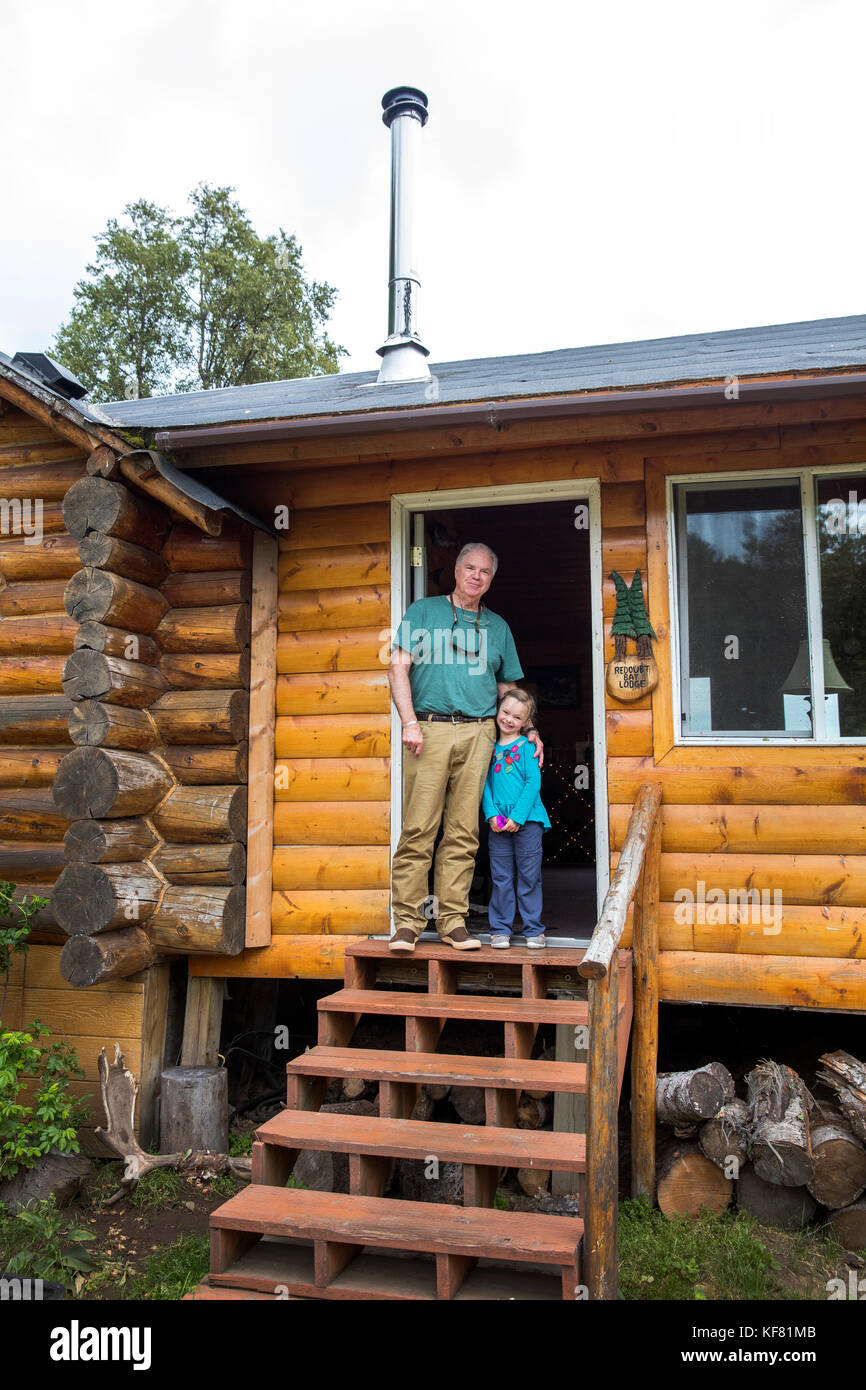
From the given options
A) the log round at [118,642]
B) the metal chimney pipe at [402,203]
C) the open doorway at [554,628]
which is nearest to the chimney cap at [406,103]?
the metal chimney pipe at [402,203]

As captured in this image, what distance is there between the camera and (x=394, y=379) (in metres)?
6.55

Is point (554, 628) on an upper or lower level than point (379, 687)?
upper

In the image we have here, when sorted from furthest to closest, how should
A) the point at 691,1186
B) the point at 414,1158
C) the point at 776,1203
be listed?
the point at 691,1186
the point at 776,1203
the point at 414,1158

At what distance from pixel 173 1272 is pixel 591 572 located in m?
3.66

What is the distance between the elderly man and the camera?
4.77m

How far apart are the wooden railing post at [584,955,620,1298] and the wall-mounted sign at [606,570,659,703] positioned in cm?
194

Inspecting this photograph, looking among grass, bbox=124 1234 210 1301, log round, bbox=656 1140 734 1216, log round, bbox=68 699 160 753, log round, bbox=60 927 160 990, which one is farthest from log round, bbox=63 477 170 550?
log round, bbox=656 1140 734 1216

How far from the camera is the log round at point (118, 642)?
191 inches

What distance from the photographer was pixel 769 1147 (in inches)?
162

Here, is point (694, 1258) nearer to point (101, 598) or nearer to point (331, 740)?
point (331, 740)

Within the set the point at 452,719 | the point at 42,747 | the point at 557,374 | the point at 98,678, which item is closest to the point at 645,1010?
the point at 452,719

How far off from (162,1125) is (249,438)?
141 inches

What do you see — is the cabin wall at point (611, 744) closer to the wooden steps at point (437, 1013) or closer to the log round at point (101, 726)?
the wooden steps at point (437, 1013)
